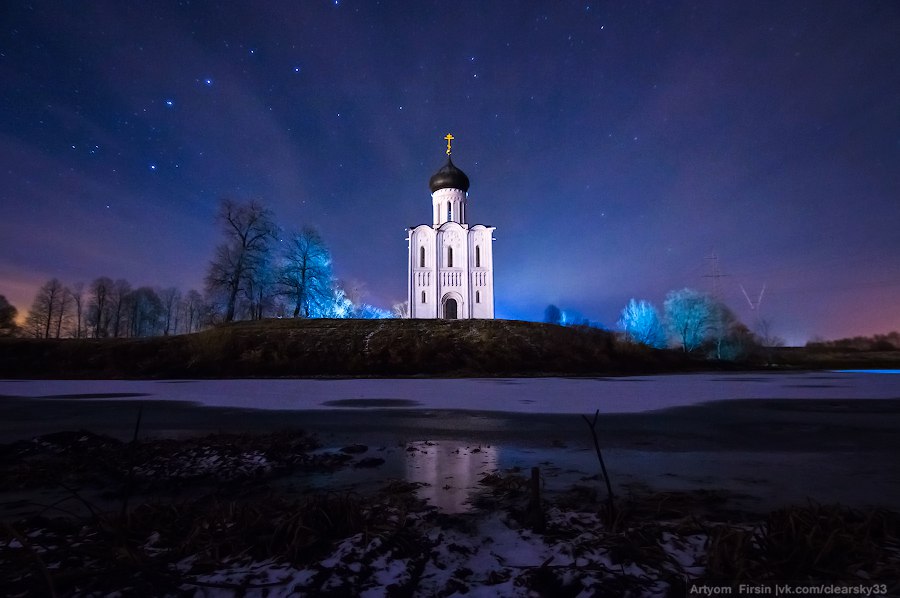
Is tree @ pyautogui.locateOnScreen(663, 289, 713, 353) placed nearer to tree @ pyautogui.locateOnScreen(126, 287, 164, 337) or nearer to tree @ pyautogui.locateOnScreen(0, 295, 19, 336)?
tree @ pyautogui.locateOnScreen(0, 295, 19, 336)

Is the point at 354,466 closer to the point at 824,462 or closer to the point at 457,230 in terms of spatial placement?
the point at 824,462

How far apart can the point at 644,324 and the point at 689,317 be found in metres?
10.3

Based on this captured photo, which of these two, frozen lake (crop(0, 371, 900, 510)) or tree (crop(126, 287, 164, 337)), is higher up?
tree (crop(126, 287, 164, 337))

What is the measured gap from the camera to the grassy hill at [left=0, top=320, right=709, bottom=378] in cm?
2552

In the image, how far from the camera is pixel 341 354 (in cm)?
2802

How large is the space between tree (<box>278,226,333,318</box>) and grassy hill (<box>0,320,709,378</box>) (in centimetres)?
1215

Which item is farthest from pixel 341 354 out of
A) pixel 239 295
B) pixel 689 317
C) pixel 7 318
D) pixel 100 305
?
pixel 100 305

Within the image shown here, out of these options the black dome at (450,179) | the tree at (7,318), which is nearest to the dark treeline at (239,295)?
the tree at (7,318)

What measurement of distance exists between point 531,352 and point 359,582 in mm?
28725

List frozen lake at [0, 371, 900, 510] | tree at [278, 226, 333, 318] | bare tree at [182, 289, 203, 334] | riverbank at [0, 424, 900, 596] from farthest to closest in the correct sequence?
bare tree at [182, 289, 203, 334] < tree at [278, 226, 333, 318] < frozen lake at [0, 371, 900, 510] < riverbank at [0, 424, 900, 596]

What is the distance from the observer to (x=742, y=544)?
2.25 metres

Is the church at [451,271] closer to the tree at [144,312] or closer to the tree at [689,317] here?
the tree at [689,317]

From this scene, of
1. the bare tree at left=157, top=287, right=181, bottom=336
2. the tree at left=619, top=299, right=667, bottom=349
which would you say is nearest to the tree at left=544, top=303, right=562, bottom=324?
the tree at left=619, top=299, right=667, bottom=349

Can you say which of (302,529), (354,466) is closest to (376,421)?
(354,466)
